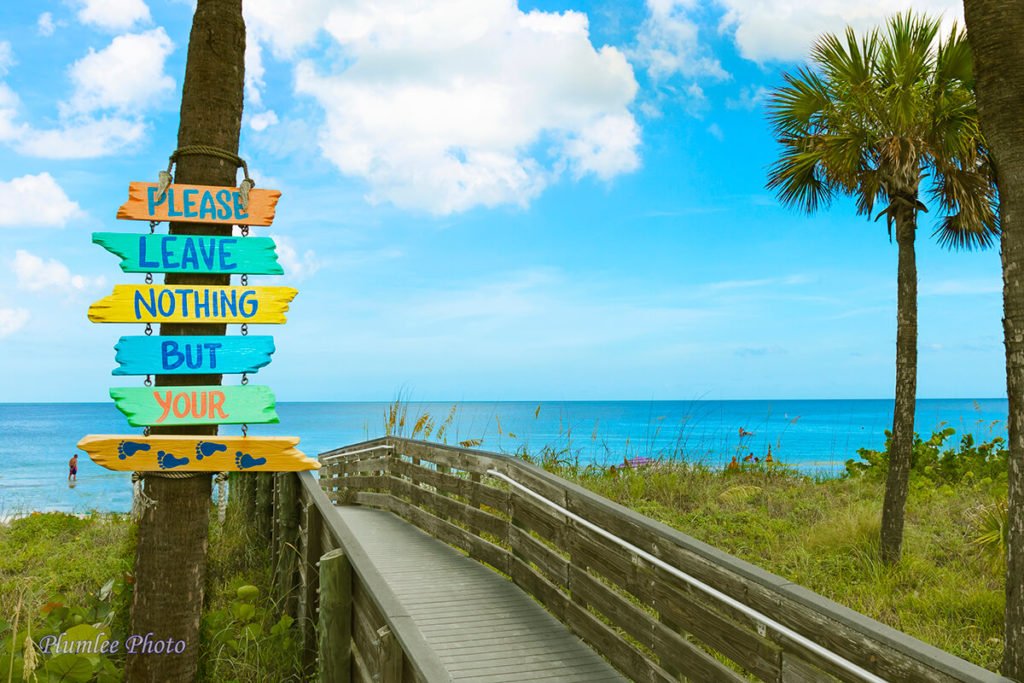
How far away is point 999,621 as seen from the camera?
593 cm

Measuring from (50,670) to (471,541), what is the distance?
4067 millimetres

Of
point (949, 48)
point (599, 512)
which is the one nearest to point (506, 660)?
point (599, 512)

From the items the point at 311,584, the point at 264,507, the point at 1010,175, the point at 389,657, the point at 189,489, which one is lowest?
the point at 264,507

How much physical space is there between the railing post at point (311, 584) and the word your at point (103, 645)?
30.8 inches

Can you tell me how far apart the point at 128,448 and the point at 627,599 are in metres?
3.51

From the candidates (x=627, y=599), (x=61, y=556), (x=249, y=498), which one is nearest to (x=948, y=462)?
(x=627, y=599)

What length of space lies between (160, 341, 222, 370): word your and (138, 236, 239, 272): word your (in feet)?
1.59

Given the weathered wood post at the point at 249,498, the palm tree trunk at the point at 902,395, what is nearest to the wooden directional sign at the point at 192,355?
the weathered wood post at the point at 249,498

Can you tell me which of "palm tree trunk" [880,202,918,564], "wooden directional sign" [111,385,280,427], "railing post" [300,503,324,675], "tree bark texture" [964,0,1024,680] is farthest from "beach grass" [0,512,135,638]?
"palm tree trunk" [880,202,918,564]

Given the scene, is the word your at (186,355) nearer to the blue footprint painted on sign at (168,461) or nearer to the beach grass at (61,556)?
the blue footprint painted on sign at (168,461)

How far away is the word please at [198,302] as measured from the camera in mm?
4312

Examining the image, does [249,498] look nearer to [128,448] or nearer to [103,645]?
[103,645]

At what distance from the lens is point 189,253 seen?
444 cm

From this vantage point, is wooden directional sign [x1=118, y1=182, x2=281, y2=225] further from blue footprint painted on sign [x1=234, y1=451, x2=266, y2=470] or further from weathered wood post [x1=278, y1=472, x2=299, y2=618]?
weathered wood post [x1=278, y1=472, x2=299, y2=618]
